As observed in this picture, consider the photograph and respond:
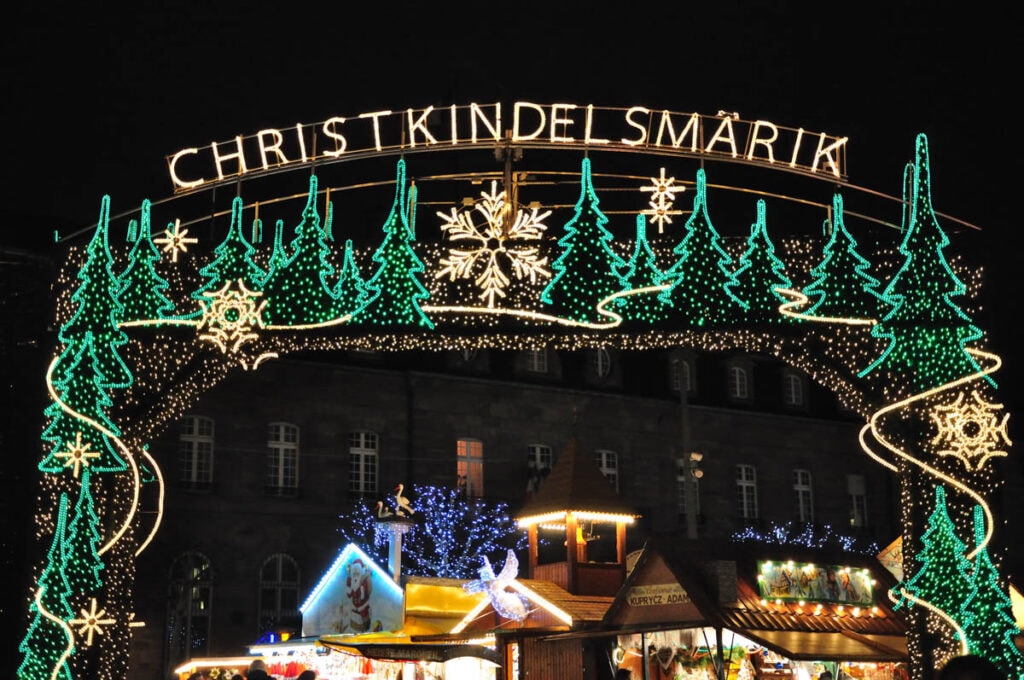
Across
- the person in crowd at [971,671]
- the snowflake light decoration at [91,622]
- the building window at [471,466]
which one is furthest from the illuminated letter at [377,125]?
the building window at [471,466]

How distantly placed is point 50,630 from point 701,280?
8058 millimetres

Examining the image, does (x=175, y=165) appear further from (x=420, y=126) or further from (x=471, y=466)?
(x=471, y=466)

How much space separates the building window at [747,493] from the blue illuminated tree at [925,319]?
92.4 feet

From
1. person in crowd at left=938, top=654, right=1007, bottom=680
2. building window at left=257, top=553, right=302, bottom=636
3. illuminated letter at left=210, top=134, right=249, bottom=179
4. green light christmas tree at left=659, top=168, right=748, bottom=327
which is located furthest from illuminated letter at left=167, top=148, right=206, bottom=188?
building window at left=257, top=553, right=302, bottom=636

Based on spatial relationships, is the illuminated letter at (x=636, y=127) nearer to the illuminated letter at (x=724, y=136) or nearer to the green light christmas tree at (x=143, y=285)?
the illuminated letter at (x=724, y=136)

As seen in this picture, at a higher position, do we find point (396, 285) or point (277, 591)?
point (396, 285)

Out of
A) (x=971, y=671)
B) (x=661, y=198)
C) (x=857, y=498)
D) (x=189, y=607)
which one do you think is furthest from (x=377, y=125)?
(x=857, y=498)

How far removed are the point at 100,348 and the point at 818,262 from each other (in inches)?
322

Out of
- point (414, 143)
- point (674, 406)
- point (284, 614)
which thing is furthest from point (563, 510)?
point (674, 406)

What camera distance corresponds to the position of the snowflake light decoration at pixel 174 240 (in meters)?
15.7

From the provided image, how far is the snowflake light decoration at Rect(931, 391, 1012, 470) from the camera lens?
13898mm

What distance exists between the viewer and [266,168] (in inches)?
631

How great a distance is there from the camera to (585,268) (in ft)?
48.6

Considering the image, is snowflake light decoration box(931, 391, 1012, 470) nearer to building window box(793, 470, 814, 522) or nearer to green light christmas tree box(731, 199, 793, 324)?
green light christmas tree box(731, 199, 793, 324)
